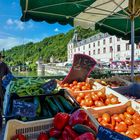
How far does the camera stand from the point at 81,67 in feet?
13.1

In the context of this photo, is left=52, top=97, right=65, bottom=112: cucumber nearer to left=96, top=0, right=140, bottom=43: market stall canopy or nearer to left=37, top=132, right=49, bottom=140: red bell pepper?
left=37, top=132, right=49, bottom=140: red bell pepper

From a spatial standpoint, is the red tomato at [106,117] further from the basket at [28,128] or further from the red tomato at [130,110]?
the basket at [28,128]

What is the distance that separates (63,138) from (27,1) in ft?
8.42

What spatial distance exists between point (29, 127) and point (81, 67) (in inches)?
85.5

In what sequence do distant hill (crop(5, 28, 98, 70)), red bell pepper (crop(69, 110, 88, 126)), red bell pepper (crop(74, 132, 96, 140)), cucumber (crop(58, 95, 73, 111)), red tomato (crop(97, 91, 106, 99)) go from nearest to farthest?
1. red bell pepper (crop(74, 132, 96, 140))
2. red bell pepper (crop(69, 110, 88, 126))
3. cucumber (crop(58, 95, 73, 111))
4. red tomato (crop(97, 91, 106, 99))
5. distant hill (crop(5, 28, 98, 70))

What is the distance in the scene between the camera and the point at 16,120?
1905 millimetres

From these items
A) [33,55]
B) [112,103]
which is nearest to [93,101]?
[112,103]

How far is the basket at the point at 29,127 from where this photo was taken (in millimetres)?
1878

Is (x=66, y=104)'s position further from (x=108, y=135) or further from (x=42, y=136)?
(x=108, y=135)

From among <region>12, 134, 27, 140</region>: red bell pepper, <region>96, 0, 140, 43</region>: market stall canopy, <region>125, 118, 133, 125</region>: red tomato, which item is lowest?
<region>125, 118, 133, 125</region>: red tomato

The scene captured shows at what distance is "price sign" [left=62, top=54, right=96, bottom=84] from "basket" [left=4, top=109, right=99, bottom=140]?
2.00 metres

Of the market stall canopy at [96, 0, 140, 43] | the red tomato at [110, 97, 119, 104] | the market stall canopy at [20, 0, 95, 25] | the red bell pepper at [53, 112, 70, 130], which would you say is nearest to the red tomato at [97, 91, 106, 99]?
the red tomato at [110, 97, 119, 104]

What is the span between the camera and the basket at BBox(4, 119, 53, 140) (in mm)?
1876

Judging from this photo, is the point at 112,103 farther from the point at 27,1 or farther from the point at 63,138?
the point at 27,1
